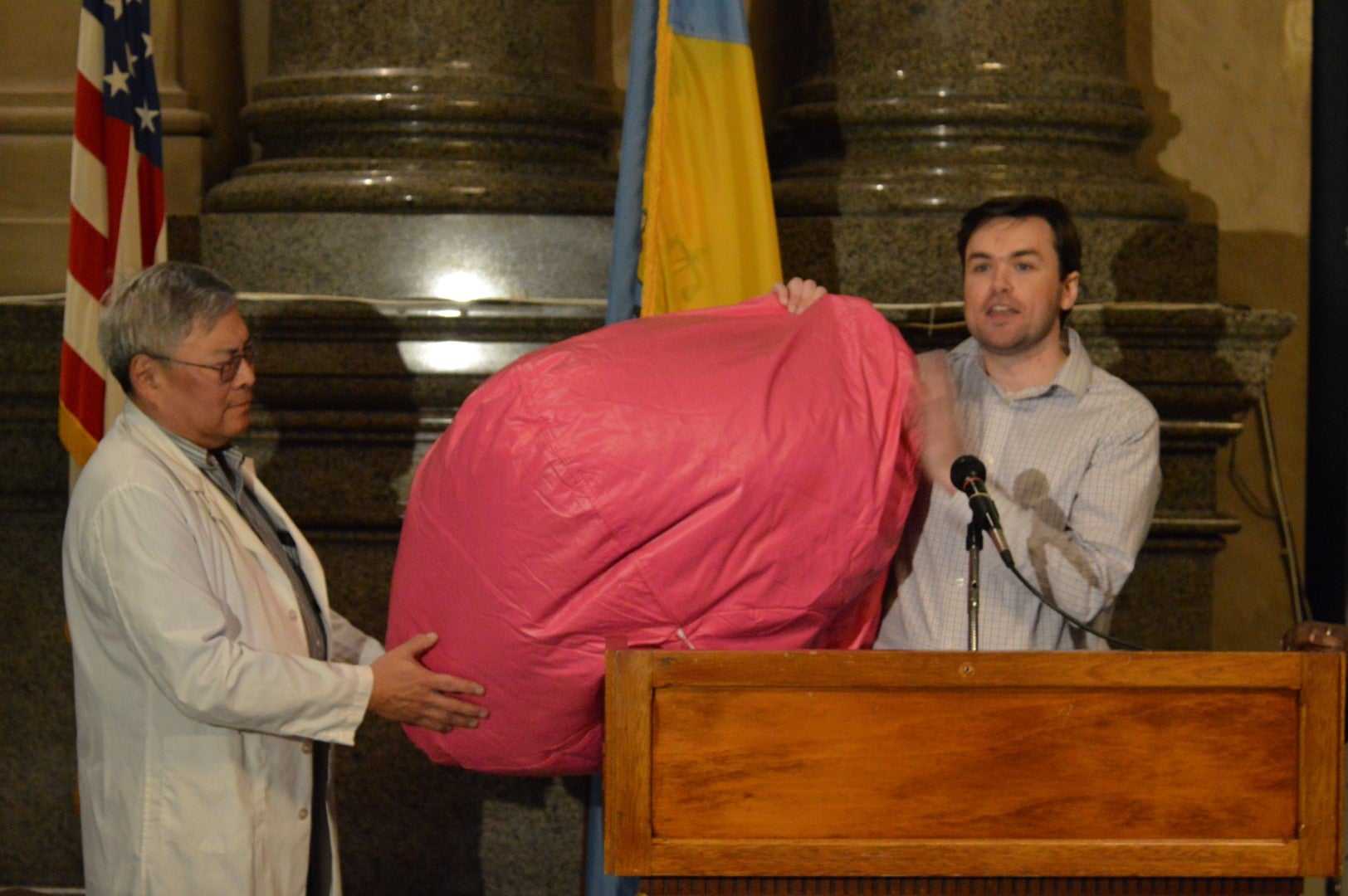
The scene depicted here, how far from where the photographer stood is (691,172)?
3.14 meters

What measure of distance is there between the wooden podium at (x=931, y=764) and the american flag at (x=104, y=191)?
6.38 ft

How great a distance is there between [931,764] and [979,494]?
35 centimetres

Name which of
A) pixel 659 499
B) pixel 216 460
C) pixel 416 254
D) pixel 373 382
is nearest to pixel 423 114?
pixel 416 254

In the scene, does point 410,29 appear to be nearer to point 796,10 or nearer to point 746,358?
point 796,10

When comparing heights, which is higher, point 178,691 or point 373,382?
point 373,382

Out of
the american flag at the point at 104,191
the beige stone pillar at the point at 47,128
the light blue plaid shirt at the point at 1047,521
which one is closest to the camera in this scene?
the light blue plaid shirt at the point at 1047,521

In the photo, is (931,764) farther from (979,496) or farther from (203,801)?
(203,801)

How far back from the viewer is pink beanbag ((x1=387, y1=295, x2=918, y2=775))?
5.78ft

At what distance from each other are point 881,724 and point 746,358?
0.48 metres

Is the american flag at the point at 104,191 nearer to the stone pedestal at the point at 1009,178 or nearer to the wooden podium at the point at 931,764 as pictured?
the stone pedestal at the point at 1009,178

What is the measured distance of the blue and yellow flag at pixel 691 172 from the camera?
3.09m

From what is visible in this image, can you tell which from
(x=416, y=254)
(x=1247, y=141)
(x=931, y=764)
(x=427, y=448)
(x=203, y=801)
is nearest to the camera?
(x=931, y=764)

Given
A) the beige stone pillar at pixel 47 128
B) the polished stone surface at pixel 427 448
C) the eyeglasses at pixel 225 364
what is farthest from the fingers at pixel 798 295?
the beige stone pillar at pixel 47 128

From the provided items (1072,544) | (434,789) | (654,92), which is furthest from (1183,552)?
(434,789)
